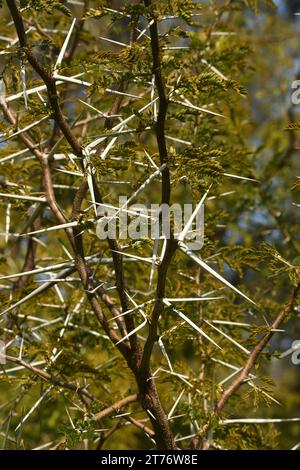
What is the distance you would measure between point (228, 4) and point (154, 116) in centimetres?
138

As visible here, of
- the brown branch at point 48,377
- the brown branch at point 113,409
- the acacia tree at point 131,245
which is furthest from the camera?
the brown branch at point 48,377

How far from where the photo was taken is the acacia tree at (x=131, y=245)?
65.7 inches

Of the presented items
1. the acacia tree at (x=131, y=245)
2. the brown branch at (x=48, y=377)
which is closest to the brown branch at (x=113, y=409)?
the acacia tree at (x=131, y=245)

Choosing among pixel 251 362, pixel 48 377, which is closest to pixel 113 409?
pixel 48 377

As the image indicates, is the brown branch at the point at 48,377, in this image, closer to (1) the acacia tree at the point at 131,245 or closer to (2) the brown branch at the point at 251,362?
(1) the acacia tree at the point at 131,245

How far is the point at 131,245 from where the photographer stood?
184 centimetres

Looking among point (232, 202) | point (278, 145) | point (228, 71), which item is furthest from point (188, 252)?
point (278, 145)

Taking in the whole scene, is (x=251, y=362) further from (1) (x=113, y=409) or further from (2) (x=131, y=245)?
(2) (x=131, y=245)

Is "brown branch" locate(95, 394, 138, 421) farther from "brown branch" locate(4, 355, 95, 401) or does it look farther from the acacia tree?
"brown branch" locate(4, 355, 95, 401)

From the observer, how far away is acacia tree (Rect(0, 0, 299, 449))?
167cm

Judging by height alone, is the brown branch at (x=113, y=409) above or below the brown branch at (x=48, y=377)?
below

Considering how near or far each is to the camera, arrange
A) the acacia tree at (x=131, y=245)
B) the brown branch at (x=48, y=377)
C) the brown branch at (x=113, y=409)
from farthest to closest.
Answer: the brown branch at (x=48, y=377)
the brown branch at (x=113, y=409)
the acacia tree at (x=131, y=245)
